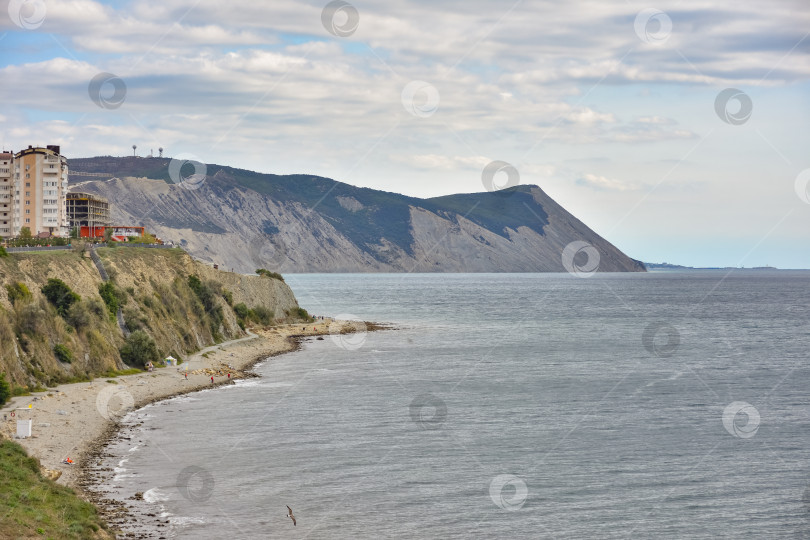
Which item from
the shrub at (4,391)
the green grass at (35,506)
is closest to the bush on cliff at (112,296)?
the shrub at (4,391)

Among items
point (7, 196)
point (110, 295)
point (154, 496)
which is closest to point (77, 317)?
point (110, 295)

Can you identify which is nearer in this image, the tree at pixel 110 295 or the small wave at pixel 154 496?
the small wave at pixel 154 496

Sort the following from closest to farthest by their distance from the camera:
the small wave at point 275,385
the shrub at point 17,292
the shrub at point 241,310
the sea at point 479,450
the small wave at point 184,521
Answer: the small wave at point 184,521 < the sea at point 479,450 < the shrub at point 17,292 < the small wave at point 275,385 < the shrub at point 241,310

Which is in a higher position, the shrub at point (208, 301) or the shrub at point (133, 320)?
A: the shrub at point (208, 301)

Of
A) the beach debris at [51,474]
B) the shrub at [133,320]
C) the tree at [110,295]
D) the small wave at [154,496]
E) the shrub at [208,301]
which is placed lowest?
the small wave at [154,496]

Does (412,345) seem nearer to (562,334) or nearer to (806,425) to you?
(562,334)

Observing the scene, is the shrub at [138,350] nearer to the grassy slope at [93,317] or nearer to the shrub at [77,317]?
the grassy slope at [93,317]

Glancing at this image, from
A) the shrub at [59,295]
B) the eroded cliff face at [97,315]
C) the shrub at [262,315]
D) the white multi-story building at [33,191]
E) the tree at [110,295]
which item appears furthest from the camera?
the shrub at [262,315]
